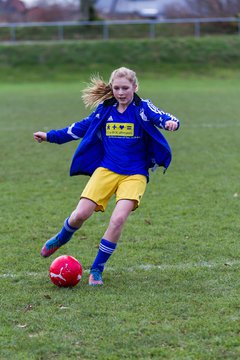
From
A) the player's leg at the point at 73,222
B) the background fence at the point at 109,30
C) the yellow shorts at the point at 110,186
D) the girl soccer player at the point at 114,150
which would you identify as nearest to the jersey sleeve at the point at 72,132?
the girl soccer player at the point at 114,150

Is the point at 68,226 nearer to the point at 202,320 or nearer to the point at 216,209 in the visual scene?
the point at 202,320

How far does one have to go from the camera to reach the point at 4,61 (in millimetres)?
34375

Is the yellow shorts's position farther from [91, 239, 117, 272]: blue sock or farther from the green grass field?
the green grass field

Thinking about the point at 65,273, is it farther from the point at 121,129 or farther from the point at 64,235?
the point at 121,129

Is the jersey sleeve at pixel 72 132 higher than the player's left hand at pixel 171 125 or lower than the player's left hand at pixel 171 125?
lower

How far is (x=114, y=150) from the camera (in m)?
5.98

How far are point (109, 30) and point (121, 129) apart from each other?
32.2 meters

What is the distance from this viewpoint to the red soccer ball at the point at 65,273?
18.2ft

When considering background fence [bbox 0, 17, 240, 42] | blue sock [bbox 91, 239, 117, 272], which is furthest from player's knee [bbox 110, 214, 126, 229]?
background fence [bbox 0, 17, 240, 42]

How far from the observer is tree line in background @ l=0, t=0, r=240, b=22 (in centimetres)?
4222

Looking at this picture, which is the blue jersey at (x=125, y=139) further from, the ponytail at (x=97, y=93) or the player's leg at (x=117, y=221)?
the player's leg at (x=117, y=221)

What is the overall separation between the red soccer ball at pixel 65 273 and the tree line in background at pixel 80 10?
36277 millimetres

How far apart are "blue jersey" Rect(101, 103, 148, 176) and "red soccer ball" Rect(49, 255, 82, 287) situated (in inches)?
34.9

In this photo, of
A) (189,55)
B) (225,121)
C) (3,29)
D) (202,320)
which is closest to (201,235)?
(202,320)
